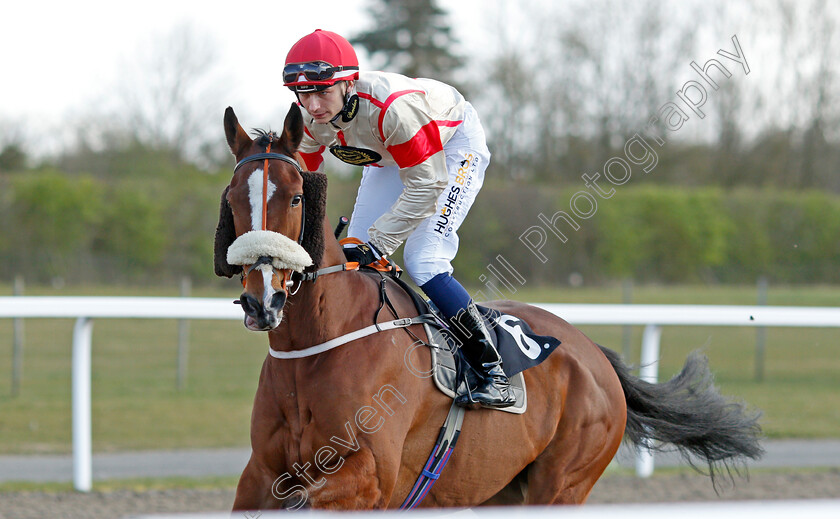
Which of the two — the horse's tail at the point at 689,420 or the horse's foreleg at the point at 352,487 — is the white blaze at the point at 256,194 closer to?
the horse's foreleg at the point at 352,487

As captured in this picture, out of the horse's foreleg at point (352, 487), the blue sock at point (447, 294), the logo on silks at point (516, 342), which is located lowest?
the horse's foreleg at point (352, 487)

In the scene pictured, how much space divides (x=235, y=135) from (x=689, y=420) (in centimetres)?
251

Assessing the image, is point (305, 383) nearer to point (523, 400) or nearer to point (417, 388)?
point (417, 388)

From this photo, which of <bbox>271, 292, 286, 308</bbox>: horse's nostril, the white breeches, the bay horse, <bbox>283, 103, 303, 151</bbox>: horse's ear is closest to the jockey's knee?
the white breeches

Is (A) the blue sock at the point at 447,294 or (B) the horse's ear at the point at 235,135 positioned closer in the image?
(B) the horse's ear at the point at 235,135

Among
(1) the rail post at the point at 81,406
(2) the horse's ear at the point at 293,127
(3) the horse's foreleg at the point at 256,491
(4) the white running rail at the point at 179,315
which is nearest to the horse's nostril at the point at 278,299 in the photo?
(2) the horse's ear at the point at 293,127

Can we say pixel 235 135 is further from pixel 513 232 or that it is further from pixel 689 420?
pixel 513 232

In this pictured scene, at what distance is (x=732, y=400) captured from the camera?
421 centimetres

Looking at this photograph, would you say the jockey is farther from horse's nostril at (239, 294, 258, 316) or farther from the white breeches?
horse's nostril at (239, 294, 258, 316)

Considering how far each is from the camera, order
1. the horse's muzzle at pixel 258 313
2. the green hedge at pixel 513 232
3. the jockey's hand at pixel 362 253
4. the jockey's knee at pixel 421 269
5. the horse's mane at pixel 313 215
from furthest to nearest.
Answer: the green hedge at pixel 513 232 < the jockey's knee at pixel 421 269 < the jockey's hand at pixel 362 253 < the horse's mane at pixel 313 215 < the horse's muzzle at pixel 258 313

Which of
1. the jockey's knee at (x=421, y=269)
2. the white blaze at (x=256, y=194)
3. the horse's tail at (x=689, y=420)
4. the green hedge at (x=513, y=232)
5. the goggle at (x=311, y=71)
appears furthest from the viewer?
the green hedge at (x=513, y=232)

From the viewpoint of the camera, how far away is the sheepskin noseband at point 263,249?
95.7 inches

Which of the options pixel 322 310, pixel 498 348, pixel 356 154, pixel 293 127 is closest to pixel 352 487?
pixel 322 310

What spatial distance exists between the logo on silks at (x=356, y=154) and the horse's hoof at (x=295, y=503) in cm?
126
